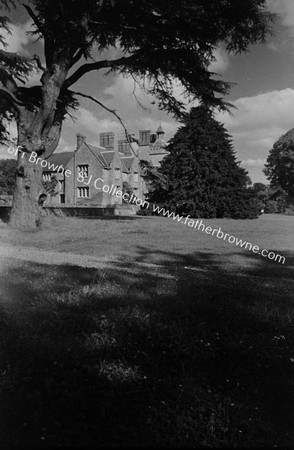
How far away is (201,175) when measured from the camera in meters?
33.2

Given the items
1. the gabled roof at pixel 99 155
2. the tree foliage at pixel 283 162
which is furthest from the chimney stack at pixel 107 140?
the tree foliage at pixel 283 162

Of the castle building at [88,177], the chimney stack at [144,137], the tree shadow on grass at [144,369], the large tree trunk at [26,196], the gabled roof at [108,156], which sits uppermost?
the chimney stack at [144,137]

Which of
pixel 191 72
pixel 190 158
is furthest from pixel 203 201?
pixel 191 72

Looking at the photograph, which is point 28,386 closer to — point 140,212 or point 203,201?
point 203,201

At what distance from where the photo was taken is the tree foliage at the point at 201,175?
1287 inches

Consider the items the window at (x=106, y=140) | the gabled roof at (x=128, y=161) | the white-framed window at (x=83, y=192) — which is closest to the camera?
the white-framed window at (x=83, y=192)

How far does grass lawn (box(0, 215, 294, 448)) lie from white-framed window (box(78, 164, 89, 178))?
4670 cm

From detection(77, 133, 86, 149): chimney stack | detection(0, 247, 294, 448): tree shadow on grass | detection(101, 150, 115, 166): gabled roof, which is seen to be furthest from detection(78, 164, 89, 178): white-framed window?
detection(0, 247, 294, 448): tree shadow on grass

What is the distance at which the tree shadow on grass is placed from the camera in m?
2.37

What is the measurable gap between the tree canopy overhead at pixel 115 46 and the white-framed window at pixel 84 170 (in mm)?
33461

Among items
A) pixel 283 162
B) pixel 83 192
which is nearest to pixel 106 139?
pixel 83 192

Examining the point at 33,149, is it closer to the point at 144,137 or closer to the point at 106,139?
the point at 106,139

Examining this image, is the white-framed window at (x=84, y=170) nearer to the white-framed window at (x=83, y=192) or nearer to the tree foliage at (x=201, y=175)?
the white-framed window at (x=83, y=192)

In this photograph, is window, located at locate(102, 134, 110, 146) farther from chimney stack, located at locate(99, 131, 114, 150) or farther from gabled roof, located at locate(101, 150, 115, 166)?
gabled roof, located at locate(101, 150, 115, 166)
